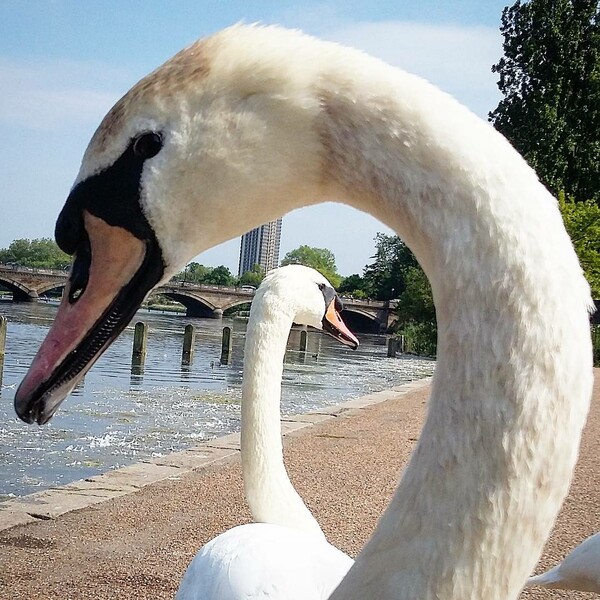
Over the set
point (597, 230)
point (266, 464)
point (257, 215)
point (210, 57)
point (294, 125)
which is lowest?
point (266, 464)

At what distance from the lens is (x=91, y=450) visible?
866 centimetres

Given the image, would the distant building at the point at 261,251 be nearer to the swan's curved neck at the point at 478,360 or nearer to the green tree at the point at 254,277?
the green tree at the point at 254,277

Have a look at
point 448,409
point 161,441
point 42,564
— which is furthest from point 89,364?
point 161,441

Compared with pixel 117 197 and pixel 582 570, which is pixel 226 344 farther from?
pixel 117 197

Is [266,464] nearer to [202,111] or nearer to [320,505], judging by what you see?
[320,505]

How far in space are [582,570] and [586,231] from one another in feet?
98.2

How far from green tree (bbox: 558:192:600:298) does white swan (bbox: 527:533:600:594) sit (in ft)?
93.7

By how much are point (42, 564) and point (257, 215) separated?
154 inches

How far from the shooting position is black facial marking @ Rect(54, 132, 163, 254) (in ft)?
4.38

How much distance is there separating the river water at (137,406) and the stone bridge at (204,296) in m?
34.7

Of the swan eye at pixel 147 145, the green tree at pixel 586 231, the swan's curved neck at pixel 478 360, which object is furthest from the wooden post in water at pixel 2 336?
the green tree at pixel 586 231

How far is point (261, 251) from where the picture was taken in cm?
13138

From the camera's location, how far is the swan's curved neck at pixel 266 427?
4.08m

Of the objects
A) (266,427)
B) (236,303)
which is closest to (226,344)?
(266,427)
